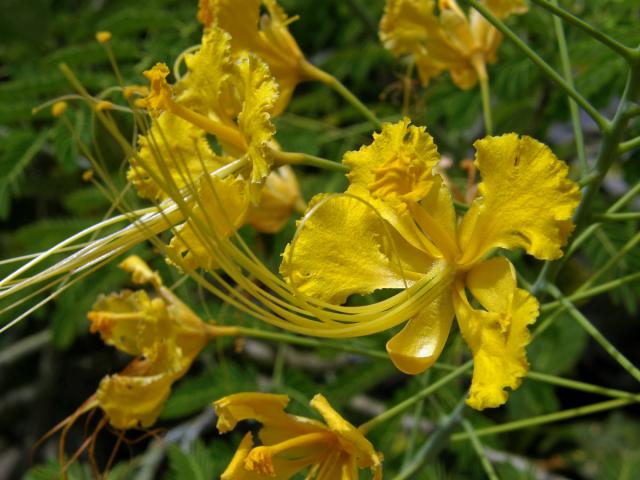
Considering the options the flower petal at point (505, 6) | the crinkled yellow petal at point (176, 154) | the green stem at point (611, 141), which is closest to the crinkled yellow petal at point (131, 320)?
the crinkled yellow petal at point (176, 154)

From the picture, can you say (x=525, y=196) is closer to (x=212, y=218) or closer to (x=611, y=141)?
(x=611, y=141)

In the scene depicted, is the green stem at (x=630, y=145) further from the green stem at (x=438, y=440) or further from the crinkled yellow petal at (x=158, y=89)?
the crinkled yellow petal at (x=158, y=89)

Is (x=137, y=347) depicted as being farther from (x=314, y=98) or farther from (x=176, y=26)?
(x=314, y=98)

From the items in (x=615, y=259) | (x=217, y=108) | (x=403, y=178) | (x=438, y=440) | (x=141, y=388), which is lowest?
(x=438, y=440)

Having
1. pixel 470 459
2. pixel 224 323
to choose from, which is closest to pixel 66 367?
pixel 224 323

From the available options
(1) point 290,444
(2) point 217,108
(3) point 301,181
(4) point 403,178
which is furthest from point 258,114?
(3) point 301,181

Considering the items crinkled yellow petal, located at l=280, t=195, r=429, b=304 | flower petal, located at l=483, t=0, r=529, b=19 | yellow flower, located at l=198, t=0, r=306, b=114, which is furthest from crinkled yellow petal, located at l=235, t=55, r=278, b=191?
flower petal, located at l=483, t=0, r=529, b=19
